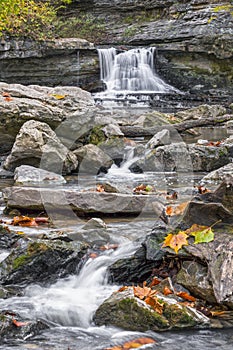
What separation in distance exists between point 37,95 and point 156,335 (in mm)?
8078

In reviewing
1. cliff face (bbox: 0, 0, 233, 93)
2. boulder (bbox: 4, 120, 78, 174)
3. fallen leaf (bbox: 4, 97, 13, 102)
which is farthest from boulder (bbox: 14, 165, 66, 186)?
cliff face (bbox: 0, 0, 233, 93)

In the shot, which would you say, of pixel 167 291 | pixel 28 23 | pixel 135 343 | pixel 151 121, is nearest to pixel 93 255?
pixel 167 291

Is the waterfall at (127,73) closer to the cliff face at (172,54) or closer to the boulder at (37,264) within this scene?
the cliff face at (172,54)

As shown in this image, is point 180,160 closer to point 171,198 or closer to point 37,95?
point 171,198

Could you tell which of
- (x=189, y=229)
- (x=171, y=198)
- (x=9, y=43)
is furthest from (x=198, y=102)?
(x=189, y=229)

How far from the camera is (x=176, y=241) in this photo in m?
4.44

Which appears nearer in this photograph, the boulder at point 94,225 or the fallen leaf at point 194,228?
the fallen leaf at point 194,228

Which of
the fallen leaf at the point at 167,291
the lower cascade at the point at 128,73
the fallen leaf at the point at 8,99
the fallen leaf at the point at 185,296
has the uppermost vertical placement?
the lower cascade at the point at 128,73

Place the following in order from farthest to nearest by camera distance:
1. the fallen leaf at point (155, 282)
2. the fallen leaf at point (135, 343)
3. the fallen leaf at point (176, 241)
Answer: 1. the fallen leaf at point (176, 241)
2. the fallen leaf at point (155, 282)
3. the fallen leaf at point (135, 343)

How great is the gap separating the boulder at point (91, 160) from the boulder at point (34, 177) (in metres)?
0.85

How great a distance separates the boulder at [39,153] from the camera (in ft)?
28.6

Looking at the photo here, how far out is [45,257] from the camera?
459 centimetres

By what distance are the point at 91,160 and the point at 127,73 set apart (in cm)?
1135

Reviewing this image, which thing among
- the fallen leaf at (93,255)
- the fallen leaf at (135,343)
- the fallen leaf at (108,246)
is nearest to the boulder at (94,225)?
the fallen leaf at (108,246)
